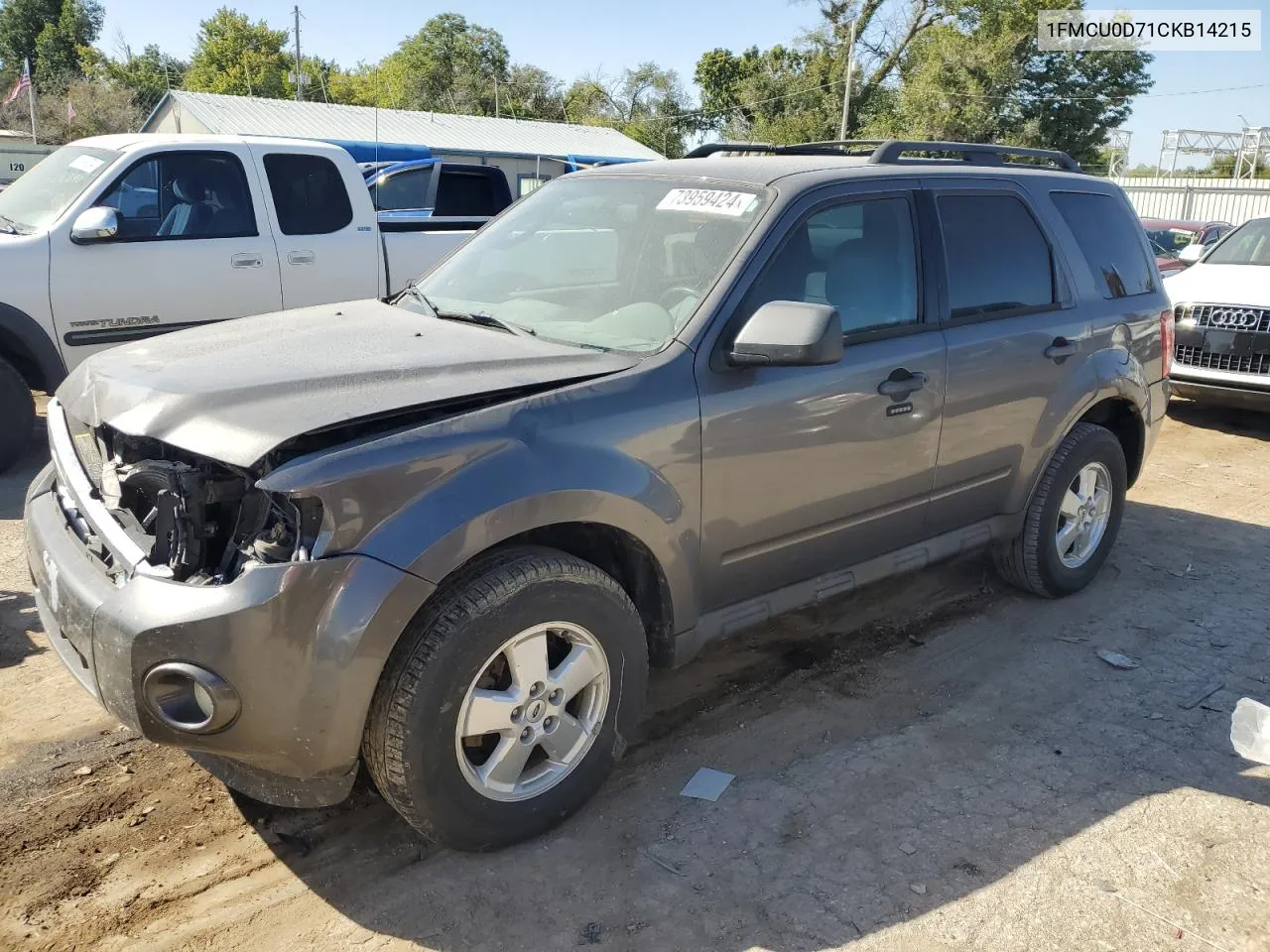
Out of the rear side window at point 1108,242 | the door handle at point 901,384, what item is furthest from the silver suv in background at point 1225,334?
the door handle at point 901,384

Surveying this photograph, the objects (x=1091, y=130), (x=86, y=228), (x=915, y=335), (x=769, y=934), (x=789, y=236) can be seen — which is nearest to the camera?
(x=769, y=934)

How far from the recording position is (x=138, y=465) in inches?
105

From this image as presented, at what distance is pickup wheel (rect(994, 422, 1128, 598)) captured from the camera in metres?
4.62

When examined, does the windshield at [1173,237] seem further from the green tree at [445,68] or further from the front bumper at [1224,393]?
the green tree at [445,68]

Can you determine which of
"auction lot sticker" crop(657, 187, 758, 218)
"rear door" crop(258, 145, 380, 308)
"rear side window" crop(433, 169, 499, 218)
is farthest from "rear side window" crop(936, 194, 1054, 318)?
"rear side window" crop(433, 169, 499, 218)

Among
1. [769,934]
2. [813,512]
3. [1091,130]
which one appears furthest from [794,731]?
[1091,130]

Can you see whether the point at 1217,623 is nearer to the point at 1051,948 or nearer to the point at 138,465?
the point at 1051,948

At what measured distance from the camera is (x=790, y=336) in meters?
3.05

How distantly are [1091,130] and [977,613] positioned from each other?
126ft

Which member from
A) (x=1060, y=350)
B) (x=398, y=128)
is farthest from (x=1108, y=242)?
(x=398, y=128)

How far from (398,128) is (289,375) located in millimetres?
32866

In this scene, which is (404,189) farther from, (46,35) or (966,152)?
(46,35)

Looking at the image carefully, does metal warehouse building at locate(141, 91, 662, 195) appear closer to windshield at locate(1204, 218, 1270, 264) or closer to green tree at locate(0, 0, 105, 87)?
windshield at locate(1204, 218, 1270, 264)

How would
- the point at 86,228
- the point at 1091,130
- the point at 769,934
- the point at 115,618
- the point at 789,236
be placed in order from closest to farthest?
1. the point at 115,618
2. the point at 769,934
3. the point at 789,236
4. the point at 86,228
5. the point at 1091,130
